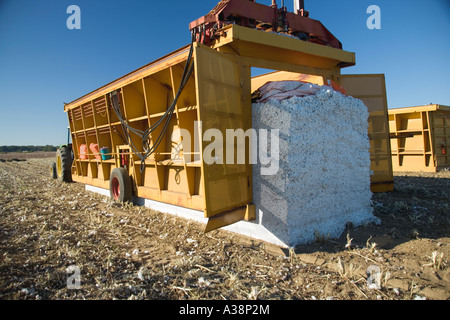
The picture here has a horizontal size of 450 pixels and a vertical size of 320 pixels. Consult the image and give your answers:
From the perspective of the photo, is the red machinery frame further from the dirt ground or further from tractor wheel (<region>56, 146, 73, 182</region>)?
tractor wheel (<region>56, 146, 73, 182</region>)

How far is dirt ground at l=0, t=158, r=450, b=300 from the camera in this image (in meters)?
2.42

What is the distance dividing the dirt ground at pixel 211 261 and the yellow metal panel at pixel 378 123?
1.12m

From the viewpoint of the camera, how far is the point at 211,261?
122 inches

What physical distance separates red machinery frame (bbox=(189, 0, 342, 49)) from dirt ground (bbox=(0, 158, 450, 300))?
2.72 m

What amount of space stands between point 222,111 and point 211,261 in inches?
67.5

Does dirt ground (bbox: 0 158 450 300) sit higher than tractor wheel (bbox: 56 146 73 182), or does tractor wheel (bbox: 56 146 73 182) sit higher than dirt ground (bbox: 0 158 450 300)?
tractor wheel (bbox: 56 146 73 182)

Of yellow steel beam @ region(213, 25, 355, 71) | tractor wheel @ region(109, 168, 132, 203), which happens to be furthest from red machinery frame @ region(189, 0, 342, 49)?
tractor wheel @ region(109, 168, 132, 203)

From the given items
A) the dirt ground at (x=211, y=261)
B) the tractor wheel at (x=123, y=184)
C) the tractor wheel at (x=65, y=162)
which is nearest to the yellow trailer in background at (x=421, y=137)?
the dirt ground at (x=211, y=261)

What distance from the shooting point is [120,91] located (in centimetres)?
540

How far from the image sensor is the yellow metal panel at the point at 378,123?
225 inches

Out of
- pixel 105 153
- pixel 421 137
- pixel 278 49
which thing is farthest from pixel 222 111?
pixel 421 137

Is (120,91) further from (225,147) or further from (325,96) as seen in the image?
(325,96)

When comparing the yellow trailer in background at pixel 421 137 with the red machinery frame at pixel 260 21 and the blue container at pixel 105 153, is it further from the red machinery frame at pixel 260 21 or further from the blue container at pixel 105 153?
the blue container at pixel 105 153

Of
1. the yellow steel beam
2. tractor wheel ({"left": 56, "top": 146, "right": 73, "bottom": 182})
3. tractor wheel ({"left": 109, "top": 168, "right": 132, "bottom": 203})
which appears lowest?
tractor wheel ({"left": 109, "top": 168, "right": 132, "bottom": 203})
